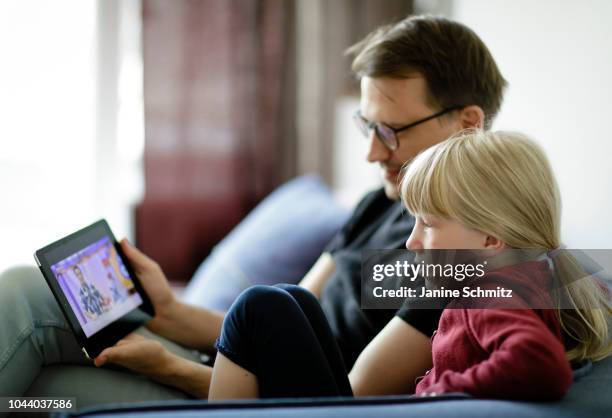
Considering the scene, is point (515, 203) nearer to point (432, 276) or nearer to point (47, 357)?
point (432, 276)

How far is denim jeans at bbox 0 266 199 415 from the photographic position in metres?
1.15

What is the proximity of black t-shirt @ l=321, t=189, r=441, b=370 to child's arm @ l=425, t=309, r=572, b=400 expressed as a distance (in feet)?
0.69

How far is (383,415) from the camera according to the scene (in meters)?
0.80

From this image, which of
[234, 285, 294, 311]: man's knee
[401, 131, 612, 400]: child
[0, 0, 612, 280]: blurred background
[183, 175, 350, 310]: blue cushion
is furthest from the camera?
[0, 0, 612, 280]: blurred background

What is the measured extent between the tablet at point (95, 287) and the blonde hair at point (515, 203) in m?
0.62

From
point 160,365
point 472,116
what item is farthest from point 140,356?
point 472,116

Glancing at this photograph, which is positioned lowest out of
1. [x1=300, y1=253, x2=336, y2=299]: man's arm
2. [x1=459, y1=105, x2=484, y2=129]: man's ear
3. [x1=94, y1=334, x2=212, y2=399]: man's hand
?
[x1=94, y1=334, x2=212, y2=399]: man's hand

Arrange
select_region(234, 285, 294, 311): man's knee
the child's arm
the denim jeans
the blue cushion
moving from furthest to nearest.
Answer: the blue cushion
the denim jeans
select_region(234, 285, 294, 311): man's knee
the child's arm

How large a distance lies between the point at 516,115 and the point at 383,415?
1133 millimetres

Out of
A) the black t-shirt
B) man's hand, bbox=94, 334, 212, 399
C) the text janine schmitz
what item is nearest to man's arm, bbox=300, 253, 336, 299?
the black t-shirt

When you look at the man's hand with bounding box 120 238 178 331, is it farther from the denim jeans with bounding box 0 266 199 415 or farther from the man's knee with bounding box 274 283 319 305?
the man's knee with bounding box 274 283 319 305

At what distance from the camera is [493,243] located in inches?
38.2

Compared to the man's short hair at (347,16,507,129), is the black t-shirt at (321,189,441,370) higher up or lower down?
lower down

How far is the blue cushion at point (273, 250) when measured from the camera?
1.78 m
